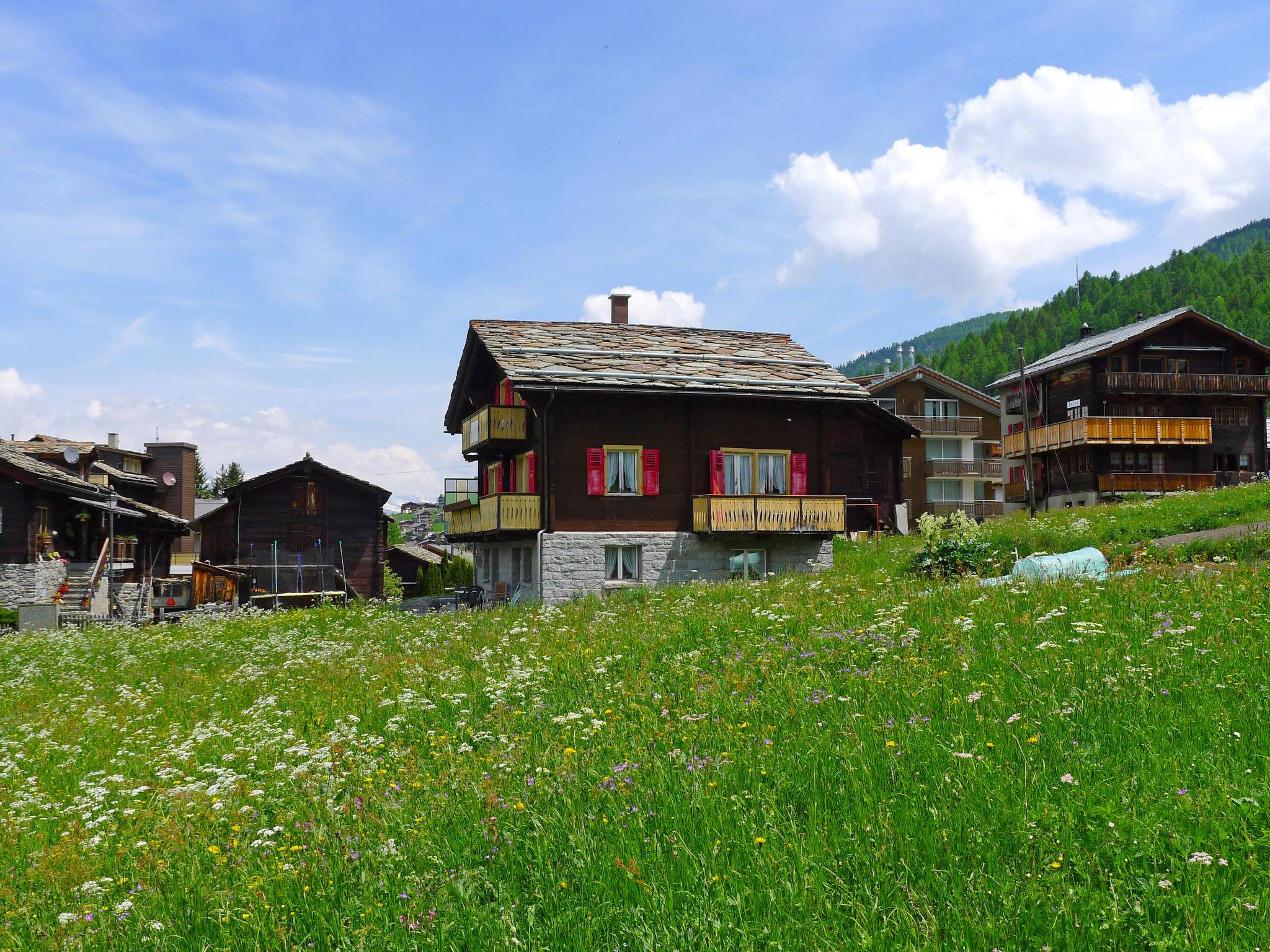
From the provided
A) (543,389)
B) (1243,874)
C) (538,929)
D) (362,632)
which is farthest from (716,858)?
(543,389)

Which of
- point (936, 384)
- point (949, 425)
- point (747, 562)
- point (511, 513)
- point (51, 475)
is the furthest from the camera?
point (936, 384)

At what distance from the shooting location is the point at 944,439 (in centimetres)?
6178

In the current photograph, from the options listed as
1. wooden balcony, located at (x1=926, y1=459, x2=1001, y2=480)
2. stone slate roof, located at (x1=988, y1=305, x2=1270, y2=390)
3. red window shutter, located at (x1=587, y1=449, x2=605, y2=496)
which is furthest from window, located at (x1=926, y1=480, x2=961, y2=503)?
red window shutter, located at (x1=587, y1=449, x2=605, y2=496)

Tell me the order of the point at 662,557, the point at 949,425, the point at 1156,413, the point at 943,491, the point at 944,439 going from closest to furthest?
1. the point at 662,557
2. the point at 1156,413
3. the point at 949,425
4. the point at 944,439
5. the point at 943,491

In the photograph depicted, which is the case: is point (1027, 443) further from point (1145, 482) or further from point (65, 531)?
point (65, 531)

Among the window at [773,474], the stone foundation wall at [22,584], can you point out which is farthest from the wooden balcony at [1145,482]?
the stone foundation wall at [22,584]

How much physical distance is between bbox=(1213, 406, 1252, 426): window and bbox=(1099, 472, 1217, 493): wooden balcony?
5.09 meters

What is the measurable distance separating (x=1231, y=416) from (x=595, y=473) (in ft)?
148

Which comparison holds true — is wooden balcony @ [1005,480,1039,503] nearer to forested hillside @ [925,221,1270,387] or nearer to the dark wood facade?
the dark wood facade

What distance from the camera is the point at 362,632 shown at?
1820cm

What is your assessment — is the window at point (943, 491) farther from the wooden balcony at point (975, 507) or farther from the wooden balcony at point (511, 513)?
the wooden balcony at point (511, 513)

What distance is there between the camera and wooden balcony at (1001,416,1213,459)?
163 feet

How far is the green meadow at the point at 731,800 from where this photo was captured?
3.97 meters

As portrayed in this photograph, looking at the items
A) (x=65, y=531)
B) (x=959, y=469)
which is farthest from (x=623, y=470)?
(x=959, y=469)
